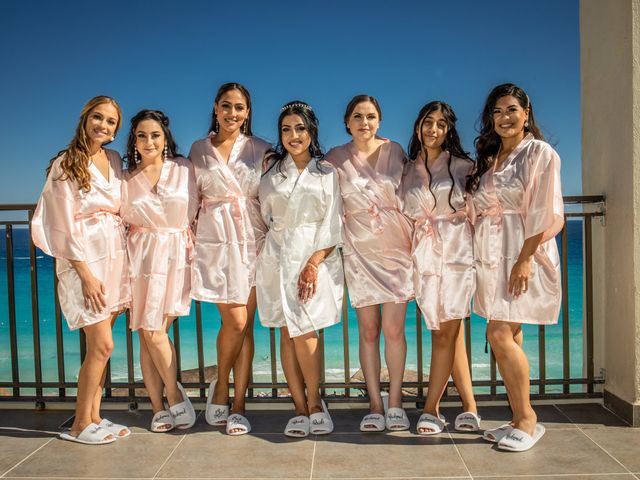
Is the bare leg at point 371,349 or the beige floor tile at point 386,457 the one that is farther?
the bare leg at point 371,349

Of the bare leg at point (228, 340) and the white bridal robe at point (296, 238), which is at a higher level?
the white bridal robe at point (296, 238)

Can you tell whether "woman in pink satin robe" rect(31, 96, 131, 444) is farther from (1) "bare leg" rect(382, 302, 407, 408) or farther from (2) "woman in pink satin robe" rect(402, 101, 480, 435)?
(2) "woman in pink satin robe" rect(402, 101, 480, 435)

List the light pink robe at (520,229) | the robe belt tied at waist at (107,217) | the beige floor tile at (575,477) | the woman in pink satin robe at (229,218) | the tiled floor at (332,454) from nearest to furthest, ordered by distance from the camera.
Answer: the beige floor tile at (575,477)
the tiled floor at (332,454)
the light pink robe at (520,229)
the robe belt tied at waist at (107,217)
the woman in pink satin robe at (229,218)

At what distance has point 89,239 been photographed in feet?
9.29

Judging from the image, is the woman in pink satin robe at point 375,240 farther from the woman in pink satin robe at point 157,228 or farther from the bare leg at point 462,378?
→ the woman in pink satin robe at point 157,228

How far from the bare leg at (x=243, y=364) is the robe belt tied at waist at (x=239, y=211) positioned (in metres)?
0.23

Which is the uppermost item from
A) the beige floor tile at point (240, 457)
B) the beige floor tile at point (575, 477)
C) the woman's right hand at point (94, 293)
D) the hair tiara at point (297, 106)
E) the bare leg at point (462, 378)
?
the hair tiara at point (297, 106)

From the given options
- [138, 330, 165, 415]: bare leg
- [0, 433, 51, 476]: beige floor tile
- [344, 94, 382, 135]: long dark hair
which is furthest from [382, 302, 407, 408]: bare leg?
[0, 433, 51, 476]: beige floor tile

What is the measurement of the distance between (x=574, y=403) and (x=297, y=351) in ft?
5.15

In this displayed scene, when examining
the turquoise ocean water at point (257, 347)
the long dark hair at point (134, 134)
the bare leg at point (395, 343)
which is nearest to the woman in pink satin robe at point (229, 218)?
the long dark hair at point (134, 134)

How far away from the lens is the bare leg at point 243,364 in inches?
122

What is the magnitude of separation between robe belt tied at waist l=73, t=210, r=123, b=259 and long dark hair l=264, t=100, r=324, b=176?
2.42 feet

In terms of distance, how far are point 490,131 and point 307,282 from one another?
43.0 inches

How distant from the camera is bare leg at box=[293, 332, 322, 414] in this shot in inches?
115
